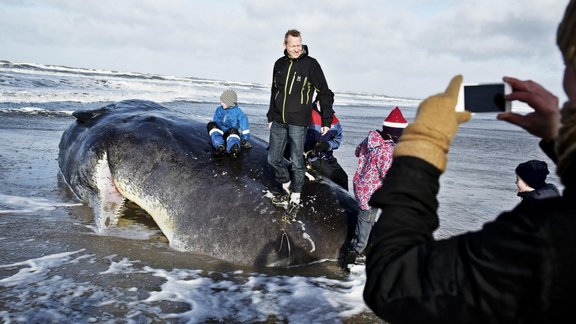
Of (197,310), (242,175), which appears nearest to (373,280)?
(197,310)

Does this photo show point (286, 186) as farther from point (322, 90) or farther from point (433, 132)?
point (433, 132)

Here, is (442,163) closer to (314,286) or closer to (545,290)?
(545,290)

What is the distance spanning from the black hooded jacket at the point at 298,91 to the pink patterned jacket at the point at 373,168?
542mm

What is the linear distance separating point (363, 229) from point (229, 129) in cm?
193

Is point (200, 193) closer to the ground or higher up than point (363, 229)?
higher up

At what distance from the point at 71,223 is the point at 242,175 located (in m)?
2.19

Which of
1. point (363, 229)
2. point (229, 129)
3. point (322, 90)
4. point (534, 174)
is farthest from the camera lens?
point (229, 129)

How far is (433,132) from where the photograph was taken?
4.61ft

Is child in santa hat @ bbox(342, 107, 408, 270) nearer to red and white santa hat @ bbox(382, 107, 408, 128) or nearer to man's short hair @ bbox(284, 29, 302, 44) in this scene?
red and white santa hat @ bbox(382, 107, 408, 128)

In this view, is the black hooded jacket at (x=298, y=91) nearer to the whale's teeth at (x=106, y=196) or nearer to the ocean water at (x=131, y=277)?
the ocean water at (x=131, y=277)

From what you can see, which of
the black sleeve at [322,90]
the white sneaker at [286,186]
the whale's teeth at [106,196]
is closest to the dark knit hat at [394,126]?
the black sleeve at [322,90]

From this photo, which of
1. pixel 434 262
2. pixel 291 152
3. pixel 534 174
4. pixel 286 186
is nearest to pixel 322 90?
pixel 291 152

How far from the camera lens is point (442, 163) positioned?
1407mm

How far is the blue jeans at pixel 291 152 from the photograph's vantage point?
4984 mm
